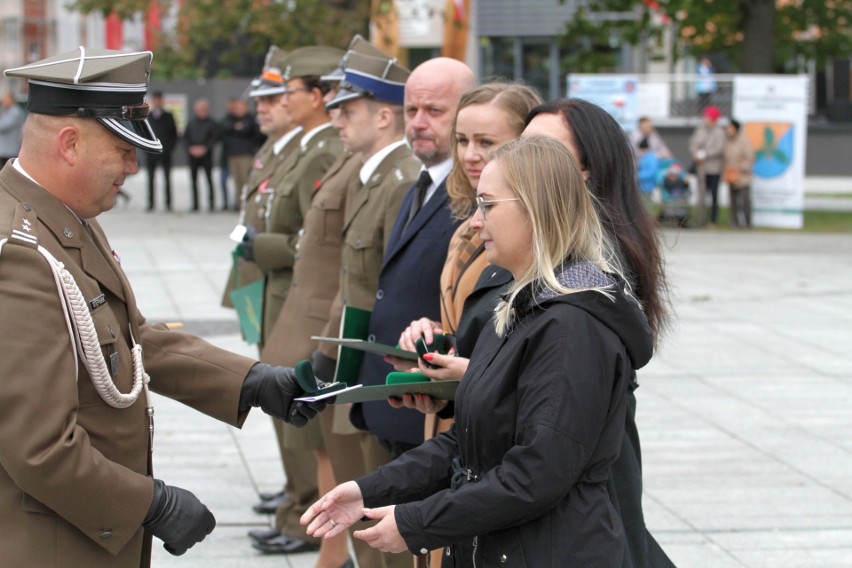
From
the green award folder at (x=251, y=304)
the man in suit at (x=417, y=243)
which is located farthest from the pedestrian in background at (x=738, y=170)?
the man in suit at (x=417, y=243)

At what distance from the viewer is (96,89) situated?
111 inches

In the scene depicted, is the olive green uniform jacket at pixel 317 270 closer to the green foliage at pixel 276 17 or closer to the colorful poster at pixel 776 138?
the colorful poster at pixel 776 138

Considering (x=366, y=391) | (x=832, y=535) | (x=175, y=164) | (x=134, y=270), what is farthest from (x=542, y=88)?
(x=366, y=391)

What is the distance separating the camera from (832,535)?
5465 mm

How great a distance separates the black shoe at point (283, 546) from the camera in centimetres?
543

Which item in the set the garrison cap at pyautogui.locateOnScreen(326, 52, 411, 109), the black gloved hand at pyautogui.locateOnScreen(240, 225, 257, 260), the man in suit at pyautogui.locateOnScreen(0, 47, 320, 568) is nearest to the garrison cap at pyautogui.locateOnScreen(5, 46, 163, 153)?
the man in suit at pyautogui.locateOnScreen(0, 47, 320, 568)

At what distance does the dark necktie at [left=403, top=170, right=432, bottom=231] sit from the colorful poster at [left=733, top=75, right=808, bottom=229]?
16.3 meters

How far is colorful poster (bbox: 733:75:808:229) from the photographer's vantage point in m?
19.5

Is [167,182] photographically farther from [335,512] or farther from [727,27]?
[335,512]

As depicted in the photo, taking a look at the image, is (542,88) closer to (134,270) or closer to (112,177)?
(134,270)

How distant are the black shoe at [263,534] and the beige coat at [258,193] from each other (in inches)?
52.4

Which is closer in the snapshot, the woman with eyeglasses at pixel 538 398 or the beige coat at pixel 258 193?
the woman with eyeglasses at pixel 538 398

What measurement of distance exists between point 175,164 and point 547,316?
109ft

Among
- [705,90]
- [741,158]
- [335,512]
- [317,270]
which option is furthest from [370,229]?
[705,90]
